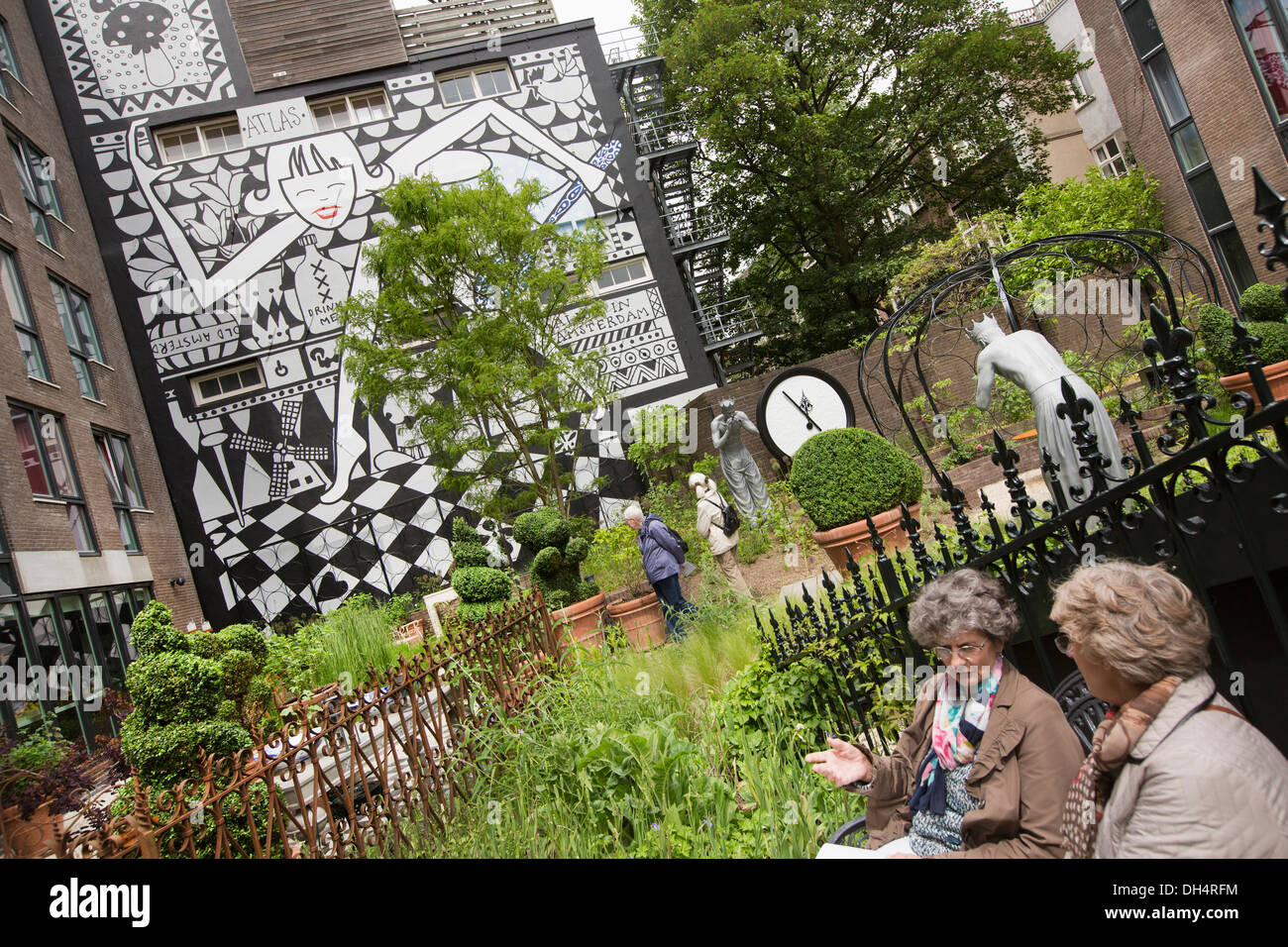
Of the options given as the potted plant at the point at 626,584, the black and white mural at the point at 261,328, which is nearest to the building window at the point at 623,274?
the black and white mural at the point at 261,328

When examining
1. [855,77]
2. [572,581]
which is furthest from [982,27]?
[572,581]

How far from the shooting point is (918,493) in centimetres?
888

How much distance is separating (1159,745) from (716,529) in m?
7.88

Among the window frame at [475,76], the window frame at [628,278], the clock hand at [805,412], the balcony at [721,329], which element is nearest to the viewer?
the clock hand at [805,412]

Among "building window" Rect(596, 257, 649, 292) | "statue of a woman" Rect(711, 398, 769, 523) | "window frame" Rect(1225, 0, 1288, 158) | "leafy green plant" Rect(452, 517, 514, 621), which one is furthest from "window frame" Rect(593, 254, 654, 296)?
"window frame" Rect(1225, 0, 1288, 158)

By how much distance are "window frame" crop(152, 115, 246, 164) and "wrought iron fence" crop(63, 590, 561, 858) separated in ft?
52.2

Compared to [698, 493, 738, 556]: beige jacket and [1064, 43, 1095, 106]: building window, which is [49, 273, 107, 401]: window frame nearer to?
[698, 493, 738, 556]: beige jacket

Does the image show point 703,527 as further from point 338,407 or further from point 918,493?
point 338,407

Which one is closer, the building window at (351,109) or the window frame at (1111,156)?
the building window at (351,109)

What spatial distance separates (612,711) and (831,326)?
64.1 feet

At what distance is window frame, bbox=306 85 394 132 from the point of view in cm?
1773

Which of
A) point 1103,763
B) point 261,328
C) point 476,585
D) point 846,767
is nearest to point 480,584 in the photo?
point 476,585

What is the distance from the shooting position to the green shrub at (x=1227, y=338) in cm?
948

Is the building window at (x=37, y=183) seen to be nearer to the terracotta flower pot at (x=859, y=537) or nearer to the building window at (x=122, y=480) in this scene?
the building window at (x=122, y=480)
